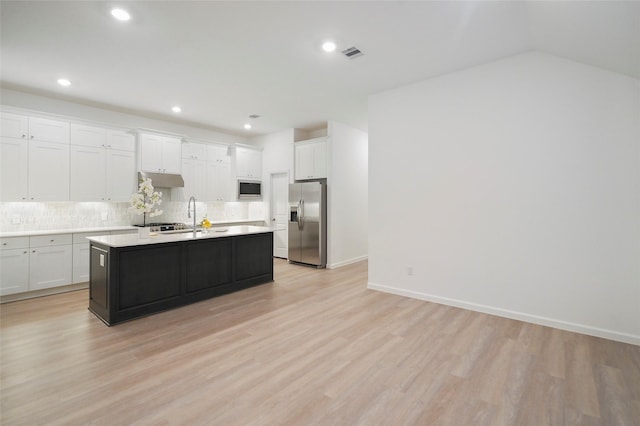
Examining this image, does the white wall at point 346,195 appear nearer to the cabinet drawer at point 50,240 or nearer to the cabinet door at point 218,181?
the cabinet door at point 218,181

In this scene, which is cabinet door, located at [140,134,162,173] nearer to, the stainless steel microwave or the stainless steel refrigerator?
the stainless steel microwave

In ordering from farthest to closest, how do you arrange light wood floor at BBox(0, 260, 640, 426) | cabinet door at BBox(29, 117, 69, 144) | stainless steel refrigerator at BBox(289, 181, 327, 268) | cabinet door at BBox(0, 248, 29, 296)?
stainless steel refrigerator at BBox(289, 181, 327, 268) → cabinet door at BBox(29, 117, 69, 144) → cabinet door at BBox(0, 248, 29, 296) → light wood floor at BBox(0, 260, 640, 426)

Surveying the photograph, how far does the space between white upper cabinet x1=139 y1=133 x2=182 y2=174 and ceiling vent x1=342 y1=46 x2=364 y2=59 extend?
426 centimetres

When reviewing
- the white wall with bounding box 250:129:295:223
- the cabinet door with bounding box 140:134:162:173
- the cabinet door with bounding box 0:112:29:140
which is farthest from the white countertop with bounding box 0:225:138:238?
the white wall with bounding box 250:129:295:223

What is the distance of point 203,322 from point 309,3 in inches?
136

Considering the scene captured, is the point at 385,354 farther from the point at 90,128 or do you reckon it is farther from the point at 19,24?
the point at 90,128

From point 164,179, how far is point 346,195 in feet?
12.4

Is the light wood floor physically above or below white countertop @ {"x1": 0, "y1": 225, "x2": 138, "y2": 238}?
below

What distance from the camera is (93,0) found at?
2.57 metres

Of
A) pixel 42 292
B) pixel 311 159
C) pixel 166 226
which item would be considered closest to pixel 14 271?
pixel 42 292

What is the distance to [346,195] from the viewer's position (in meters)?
6.61

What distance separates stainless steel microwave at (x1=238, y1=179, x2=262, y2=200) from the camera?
727cm

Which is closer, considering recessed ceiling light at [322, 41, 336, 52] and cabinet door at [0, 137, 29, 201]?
recessed ceiling light at [322, 41, 336, 52]

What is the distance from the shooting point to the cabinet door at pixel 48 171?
14.8 ft
